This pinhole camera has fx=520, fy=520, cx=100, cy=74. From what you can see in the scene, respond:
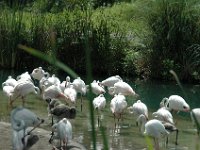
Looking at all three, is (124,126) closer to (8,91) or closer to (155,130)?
(155,130)

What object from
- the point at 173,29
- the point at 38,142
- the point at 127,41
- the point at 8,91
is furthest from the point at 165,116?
the point at 127,41

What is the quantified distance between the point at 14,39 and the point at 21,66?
1.01m

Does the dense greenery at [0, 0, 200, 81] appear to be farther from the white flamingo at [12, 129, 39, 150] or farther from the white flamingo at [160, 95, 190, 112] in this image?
the white flamingo at [12, 129, 39, 150]

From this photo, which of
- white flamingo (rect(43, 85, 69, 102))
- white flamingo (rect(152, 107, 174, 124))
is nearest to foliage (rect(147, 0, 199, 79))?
white flamingo (rect(43, 85, 69, 102))

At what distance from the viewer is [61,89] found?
10.1m

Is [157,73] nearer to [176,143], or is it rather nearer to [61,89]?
[61,89]

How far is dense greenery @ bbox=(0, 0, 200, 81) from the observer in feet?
49.3

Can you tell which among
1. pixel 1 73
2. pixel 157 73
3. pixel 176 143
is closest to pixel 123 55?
pixel 157 73

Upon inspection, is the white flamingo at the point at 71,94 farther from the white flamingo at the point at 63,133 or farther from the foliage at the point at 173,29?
the foliage at the point at 173,29

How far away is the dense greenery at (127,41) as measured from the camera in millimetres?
15039

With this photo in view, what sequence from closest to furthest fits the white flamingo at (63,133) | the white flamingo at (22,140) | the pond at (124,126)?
the white flamingo at (22,140), the white flamingo at (63,133), the pond at (124,126)

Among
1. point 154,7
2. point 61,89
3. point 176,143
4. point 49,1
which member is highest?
point 49,1

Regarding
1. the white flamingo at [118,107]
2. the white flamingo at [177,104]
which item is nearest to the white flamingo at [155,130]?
the white flamingo at [118,107]

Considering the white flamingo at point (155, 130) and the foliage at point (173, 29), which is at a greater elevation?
the foliage at point (173, 29)
